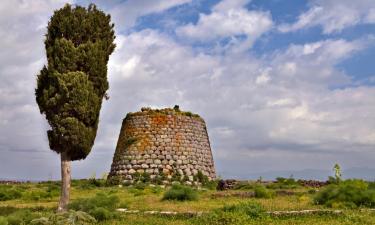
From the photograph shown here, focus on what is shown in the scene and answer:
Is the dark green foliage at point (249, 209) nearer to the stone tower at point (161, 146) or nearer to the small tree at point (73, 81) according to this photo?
the small tree at point (73, 81)

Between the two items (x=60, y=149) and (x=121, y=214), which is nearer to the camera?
(x=121, y=214)

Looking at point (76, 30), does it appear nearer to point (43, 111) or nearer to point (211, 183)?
point (43, 111)

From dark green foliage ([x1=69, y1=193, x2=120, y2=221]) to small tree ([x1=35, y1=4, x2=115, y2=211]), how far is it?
5.54 ft

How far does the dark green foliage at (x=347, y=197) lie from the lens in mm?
19080

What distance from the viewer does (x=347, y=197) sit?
19.7 m

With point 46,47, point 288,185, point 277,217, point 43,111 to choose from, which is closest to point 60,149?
point 43,111

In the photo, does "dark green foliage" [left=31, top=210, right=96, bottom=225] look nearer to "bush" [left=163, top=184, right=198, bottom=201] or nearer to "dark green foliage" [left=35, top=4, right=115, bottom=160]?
"dark green foliage" [left=35, top=4, right=115, bottom=160]

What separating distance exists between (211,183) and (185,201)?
536 inches

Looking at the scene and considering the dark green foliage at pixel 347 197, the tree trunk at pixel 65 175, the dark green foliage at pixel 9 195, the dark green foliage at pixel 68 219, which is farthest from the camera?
the dark green foliage at pixel 9 195

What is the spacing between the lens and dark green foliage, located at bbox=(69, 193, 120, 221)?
1700cm

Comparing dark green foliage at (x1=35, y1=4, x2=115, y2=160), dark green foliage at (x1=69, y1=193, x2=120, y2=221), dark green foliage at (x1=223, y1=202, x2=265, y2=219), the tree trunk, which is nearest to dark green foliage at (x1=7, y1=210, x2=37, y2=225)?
dark green foliage at (x1=69, y1=193, x2=120, y2=221)

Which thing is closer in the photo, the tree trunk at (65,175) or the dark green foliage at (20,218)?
the dark green foliage at (20,218)

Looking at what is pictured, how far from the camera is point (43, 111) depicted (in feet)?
70.3

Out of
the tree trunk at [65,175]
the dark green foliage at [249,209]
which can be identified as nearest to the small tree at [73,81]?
the tree trunk at [65,175]
